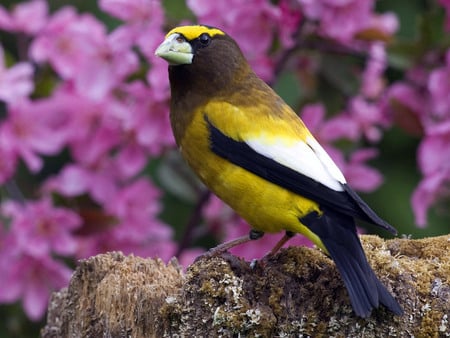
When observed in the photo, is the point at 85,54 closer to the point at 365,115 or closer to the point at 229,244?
the point at 365,115

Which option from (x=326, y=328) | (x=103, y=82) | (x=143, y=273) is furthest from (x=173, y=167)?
(x=326, y=328)

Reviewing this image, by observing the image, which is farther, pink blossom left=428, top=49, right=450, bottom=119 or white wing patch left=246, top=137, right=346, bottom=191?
pink blossom left=428, top=49, right=450, bottom=119

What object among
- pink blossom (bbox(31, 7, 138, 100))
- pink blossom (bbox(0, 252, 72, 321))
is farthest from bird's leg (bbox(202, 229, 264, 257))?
pink blossom (bbox(31, 7, 138, 100))

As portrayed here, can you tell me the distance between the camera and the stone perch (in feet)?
9.89

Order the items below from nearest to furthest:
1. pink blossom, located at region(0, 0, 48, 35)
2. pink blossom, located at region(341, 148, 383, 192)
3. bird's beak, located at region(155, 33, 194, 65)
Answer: bird's beak, located at region(155, 33, 194, 65) → pink blossom, located at region(341, 148, 383, 192) → pink blossom, located at region(0, 0, 48, 35)

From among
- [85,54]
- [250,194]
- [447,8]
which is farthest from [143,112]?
[447,8]

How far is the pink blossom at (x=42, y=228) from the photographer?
4.36 m

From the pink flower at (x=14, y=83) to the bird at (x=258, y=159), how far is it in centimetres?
89

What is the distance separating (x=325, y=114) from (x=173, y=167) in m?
0.76

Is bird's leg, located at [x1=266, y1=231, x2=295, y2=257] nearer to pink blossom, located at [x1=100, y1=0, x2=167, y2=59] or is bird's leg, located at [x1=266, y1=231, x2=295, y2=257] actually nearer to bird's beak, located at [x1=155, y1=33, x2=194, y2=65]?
bird's beak, located at [x1=155, y1=33, x2=194, y2=65]

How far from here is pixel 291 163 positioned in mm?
3398

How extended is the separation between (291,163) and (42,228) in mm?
1413

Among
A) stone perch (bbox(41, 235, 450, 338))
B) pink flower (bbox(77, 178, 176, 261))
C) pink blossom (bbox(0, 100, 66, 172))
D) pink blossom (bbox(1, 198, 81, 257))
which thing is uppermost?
pink blossom (bbox(0, 100, 66, 172))

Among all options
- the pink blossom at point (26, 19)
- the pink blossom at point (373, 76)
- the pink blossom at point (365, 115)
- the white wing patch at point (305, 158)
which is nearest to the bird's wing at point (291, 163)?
the white wing patch at point (305, 158)
